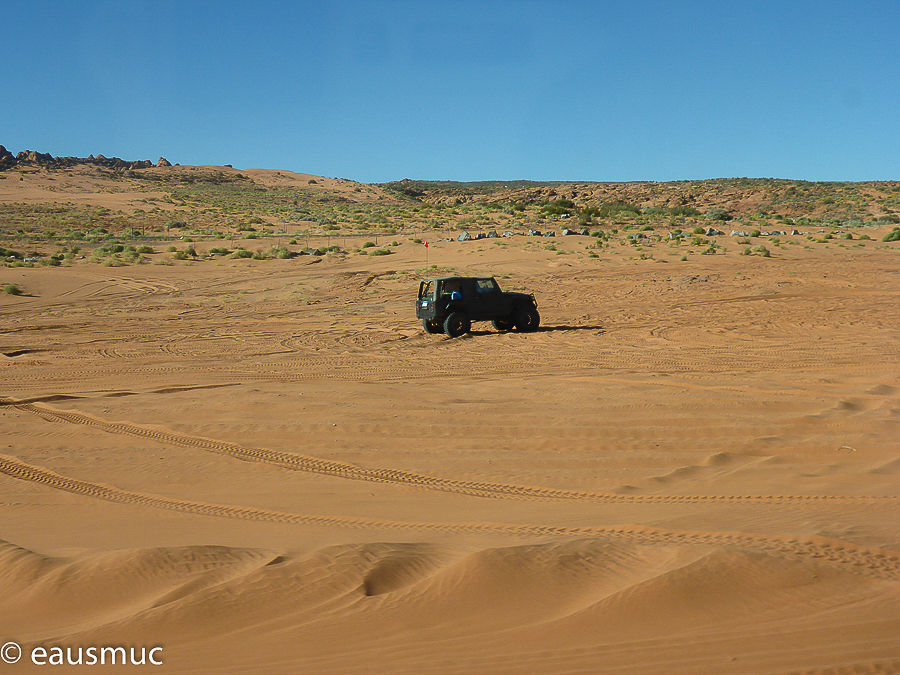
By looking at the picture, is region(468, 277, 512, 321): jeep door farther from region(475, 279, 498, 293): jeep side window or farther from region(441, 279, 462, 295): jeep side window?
region(441, 279, 462, 295): jeep side window

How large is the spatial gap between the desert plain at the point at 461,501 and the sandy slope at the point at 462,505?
25 mm

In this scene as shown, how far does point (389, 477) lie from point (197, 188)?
4312 inches

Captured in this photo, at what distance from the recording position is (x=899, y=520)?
521 centimetres

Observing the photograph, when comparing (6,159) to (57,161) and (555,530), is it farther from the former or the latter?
(555,530)

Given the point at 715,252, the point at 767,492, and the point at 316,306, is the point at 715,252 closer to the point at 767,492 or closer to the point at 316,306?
the point at 316,306

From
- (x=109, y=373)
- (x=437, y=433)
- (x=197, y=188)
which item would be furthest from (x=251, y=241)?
(x=197, y=188)

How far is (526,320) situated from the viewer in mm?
18219

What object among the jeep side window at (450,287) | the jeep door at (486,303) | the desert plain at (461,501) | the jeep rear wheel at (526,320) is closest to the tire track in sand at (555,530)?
the desert plain at (461,501)

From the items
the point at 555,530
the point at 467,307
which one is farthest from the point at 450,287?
the point at 555,530

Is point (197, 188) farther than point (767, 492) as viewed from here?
Yes

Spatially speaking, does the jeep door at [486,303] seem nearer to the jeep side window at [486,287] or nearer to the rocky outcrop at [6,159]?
the jeep side window at [486,287]

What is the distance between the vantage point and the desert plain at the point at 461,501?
3.57m

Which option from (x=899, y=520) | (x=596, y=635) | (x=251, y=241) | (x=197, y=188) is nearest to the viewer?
(x=596, y=635)

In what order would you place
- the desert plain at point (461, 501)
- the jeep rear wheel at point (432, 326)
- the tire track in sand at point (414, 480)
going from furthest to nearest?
1. the jeep rear wheel at point (432, 326)
2. the tire track in sand at point (414, 480)
3. the desert plain at point (461, 501)
